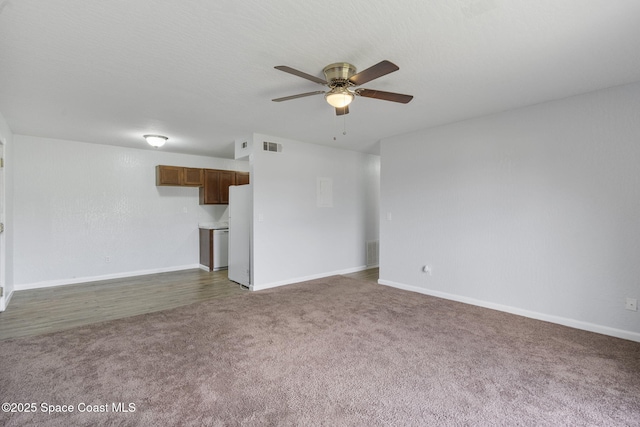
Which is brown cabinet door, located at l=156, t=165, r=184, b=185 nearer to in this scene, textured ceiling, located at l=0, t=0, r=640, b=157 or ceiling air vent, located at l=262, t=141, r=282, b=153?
textured ceiling, located at l=0, t=0, r=640, b=157

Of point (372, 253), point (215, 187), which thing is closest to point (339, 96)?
point (372, 253)

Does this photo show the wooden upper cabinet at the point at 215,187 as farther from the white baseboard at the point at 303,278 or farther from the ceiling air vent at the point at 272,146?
the white baseboard at the point at 303,278

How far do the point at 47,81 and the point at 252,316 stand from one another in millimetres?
3025

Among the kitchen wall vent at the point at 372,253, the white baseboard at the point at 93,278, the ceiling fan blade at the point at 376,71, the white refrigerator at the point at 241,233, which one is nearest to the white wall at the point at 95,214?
the white baseboard at the point at 93,278

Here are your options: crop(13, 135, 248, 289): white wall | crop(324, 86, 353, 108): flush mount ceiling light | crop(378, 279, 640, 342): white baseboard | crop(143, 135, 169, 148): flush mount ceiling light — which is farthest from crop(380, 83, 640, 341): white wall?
crop(13, 135, 248, 289): white wall

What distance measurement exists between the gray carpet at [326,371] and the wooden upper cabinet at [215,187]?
3167 millimetres

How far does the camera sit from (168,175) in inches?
230

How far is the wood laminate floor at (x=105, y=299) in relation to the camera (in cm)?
342

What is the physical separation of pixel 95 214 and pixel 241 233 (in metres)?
2.64

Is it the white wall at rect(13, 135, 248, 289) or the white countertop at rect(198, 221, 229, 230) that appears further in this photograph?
the white countertop at rect(198, 221, 229, 230)

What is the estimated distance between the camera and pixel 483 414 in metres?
1.86

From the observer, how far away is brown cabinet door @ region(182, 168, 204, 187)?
603 cm

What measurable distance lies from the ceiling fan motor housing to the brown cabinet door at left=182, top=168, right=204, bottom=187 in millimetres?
4455

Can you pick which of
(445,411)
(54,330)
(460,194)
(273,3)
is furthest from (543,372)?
(54,330)
